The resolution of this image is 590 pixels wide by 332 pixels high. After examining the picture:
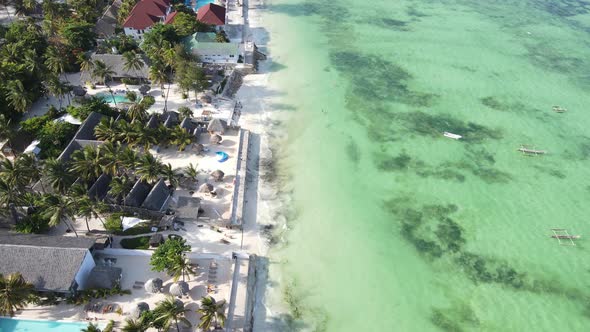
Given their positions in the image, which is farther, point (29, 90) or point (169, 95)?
point (169, 95)

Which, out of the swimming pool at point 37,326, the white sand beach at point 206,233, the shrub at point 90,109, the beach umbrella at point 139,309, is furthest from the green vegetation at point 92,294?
the shrub at point 90,109

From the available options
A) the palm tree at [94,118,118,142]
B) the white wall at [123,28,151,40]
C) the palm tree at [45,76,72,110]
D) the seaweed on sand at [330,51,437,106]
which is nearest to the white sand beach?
the palm tree at [45,76,72,110]

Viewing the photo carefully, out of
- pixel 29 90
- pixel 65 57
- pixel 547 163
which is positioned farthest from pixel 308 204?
pixel 65 57

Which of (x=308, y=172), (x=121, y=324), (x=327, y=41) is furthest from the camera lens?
(x=327, y=41)

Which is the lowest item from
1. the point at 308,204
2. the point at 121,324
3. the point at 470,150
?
the point at 121,324

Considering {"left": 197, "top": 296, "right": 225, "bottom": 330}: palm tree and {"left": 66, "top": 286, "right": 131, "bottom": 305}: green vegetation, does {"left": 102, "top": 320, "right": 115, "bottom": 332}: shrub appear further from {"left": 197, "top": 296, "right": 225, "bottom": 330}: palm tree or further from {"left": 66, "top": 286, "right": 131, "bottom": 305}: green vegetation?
{"left": 197, "top": 296, "right": 225, "bottom": 330}: palm tree

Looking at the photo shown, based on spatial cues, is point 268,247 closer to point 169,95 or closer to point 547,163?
point 169,95
